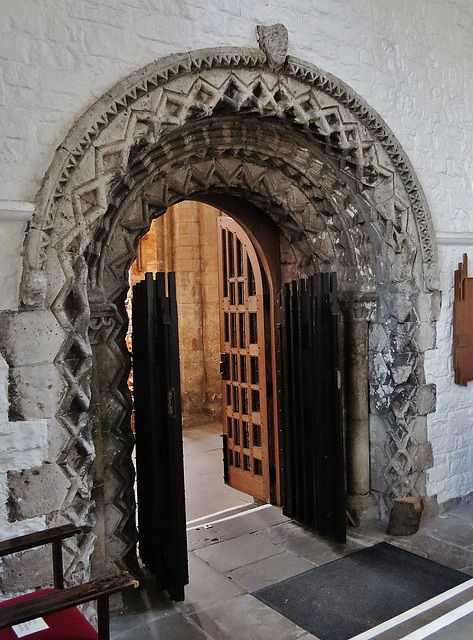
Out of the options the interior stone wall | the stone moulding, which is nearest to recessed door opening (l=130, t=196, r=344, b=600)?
the stone moulding

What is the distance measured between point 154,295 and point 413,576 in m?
2.16

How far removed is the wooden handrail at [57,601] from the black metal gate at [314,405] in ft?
6.98

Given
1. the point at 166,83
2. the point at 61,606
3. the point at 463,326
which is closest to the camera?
the point at 61,606

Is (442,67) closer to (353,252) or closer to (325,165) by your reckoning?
(325,165)

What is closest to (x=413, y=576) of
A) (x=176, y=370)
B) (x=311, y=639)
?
(x=311, y=639)

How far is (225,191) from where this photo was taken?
3875 mm

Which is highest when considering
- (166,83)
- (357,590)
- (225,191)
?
(166,83)

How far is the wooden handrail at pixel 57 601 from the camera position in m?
1.76

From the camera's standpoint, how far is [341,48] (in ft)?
12.0

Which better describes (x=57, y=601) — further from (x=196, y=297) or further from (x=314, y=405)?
(x=196, y=297)

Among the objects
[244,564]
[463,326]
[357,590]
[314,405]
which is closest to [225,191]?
[314,405]

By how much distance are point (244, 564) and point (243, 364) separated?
1.69m

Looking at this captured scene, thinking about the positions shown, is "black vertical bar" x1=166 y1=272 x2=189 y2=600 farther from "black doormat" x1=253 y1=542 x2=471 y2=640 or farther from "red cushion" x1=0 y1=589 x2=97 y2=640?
"red cushion" x1=0 y1=589 x2=97 y2=640

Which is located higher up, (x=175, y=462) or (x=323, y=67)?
(x=323, y=67)
